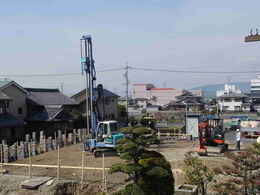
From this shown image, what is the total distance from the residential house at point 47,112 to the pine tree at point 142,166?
21.8 m

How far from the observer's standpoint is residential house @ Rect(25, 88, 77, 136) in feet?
97.8

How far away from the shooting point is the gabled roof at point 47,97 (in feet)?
106

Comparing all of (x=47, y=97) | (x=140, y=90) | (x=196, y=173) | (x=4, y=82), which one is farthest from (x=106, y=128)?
(x=140, y=90)

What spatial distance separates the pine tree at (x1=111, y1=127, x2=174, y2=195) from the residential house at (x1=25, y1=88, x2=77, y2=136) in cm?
2183

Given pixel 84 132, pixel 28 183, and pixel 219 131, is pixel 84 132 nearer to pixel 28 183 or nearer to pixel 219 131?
pixel 219 131

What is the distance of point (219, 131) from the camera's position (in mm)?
21391

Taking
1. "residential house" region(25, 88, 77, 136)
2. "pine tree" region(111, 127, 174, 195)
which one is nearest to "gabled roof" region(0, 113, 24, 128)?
"residential house" region(25, 88, 77, 136)

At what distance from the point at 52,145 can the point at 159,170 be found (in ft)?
53.1

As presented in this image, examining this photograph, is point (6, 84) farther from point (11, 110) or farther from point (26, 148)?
point (26, 148)

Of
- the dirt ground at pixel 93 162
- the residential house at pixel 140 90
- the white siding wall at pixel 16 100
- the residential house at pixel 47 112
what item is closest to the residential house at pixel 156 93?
the residential house at pixel 140 90

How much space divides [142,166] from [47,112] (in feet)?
77.9

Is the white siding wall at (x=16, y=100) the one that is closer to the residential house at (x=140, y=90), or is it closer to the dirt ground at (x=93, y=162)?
the dirt ground at (x=93, y=162)

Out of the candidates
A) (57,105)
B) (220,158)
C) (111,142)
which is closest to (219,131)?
(220,158)

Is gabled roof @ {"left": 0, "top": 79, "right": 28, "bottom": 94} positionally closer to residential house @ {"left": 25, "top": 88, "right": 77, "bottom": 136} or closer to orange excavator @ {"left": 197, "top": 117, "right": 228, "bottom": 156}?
residential house @ {"left": 25, "top": 88, "right": 77, "bottom": 136}
